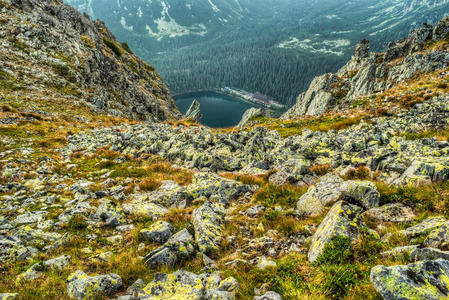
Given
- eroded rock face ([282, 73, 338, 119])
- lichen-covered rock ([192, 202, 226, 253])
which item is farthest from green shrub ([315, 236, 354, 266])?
eroded rock face ([282, 73, 338, 119])

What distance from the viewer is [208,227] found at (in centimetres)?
845

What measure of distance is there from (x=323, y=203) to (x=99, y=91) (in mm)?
48938

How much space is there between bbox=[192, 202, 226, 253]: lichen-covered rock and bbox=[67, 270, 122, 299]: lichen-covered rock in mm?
2849

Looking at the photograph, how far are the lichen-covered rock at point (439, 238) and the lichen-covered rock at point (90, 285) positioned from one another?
847 centimetres

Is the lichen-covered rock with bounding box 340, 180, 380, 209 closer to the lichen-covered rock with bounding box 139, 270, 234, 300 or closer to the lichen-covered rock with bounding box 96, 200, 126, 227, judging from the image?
the lichen-covered rock with bounding box 139, 270, 234, 300

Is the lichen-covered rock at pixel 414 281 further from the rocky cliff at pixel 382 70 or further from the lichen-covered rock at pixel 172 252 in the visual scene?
the rocky cliff at pixel 382 70

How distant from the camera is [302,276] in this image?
5.63 meters

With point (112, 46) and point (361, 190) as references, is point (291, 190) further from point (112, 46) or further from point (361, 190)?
point (112, 46)

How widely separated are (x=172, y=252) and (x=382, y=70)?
3663 inches

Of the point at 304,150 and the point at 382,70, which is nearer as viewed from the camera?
the point at 304,150

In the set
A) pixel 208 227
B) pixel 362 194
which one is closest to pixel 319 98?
pixel 362 194

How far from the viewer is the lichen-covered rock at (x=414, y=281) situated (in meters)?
3.93

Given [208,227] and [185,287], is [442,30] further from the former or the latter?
[185,287]

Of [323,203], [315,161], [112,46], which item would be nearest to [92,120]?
[315,161]
